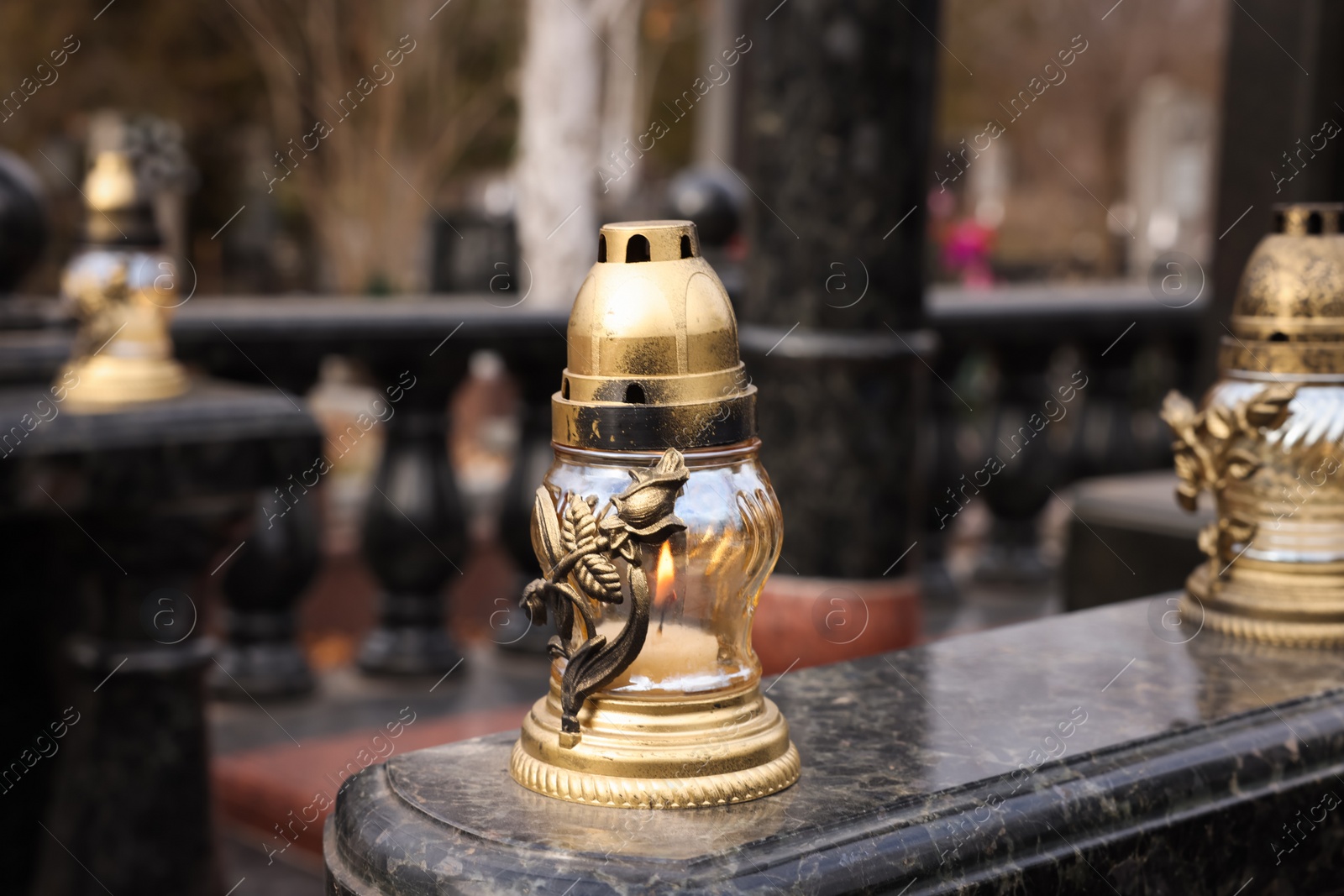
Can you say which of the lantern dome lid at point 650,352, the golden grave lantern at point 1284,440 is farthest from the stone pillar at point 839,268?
the lantern dome lid at point 650,352

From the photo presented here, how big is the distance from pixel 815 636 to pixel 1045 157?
107 feet

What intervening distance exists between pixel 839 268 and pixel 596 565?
8.71 ft

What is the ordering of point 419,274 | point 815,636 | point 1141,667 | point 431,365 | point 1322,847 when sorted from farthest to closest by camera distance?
1. point 419,274
2. point 431,365
3. point 815,636
4. point 1141,667
5. point 1322,847

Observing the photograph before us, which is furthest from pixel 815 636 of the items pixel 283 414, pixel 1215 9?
pixel 1215 9

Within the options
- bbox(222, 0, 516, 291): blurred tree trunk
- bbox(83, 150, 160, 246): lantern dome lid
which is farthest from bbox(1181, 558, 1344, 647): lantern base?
bbox(222, 0, 516, 291): blurred tree trunk

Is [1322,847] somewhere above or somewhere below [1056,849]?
below

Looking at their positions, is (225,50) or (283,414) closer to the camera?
(283,414)

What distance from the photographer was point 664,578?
1401 mm

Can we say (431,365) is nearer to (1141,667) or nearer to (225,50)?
(1141,667)

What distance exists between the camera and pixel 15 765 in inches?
132

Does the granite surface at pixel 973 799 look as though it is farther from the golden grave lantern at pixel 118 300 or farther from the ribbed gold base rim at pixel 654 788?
the golden grave lantern at pixel 118 300

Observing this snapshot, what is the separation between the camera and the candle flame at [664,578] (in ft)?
4.58

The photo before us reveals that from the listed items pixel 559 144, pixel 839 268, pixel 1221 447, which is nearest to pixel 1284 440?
pixel 1221 447

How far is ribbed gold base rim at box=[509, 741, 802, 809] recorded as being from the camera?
139 centimetres
